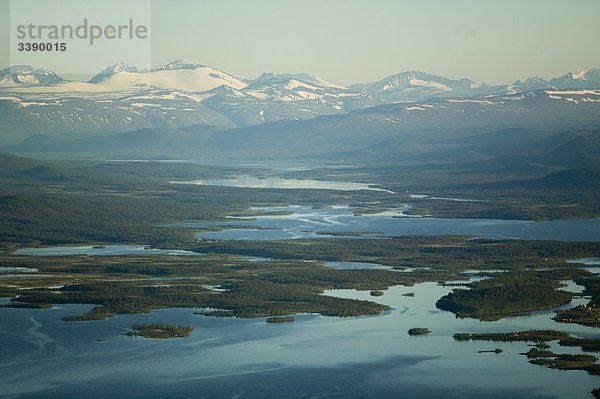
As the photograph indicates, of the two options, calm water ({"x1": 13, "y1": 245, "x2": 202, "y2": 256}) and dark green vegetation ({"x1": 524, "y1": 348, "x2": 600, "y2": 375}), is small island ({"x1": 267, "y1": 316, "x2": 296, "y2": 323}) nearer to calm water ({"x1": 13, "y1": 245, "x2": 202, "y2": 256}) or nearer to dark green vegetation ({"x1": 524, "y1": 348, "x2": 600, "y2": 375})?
dark green vegetation ({"x1": 524, "y1": 348, "x2": 600, "y2": 375})

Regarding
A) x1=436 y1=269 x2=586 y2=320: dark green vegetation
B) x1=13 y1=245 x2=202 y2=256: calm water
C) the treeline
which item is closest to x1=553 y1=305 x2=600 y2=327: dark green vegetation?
x1=436 y1=269 x2=586 y2=320: dark green vegetation

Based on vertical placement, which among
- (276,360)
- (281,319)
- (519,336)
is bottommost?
(276,360)

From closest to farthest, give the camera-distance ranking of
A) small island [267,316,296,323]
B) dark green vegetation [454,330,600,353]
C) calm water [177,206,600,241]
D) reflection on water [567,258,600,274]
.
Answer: dark green vegetation [454,330,600,353] → small island [267,316,296,323] → reflection on water [567,258,600,274] → calm water [177,206,600,241]

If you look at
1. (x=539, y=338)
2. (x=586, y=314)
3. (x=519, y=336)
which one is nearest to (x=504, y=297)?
(x=586, y=314)

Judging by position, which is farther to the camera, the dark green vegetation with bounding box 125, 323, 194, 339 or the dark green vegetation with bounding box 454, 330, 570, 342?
the dark green vegetation with bounding box 125, 323, 194, 339

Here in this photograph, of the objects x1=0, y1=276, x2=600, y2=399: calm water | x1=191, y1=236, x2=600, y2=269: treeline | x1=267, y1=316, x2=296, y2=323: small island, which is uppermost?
x1=191, y1=236, x2=600, y2=269: treeline

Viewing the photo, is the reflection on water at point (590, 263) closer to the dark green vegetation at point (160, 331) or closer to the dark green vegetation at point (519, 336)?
the dark green vegetation at point (519, 336)

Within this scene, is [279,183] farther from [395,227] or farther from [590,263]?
[590,263]

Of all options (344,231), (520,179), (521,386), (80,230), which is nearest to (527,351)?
(521,386)
